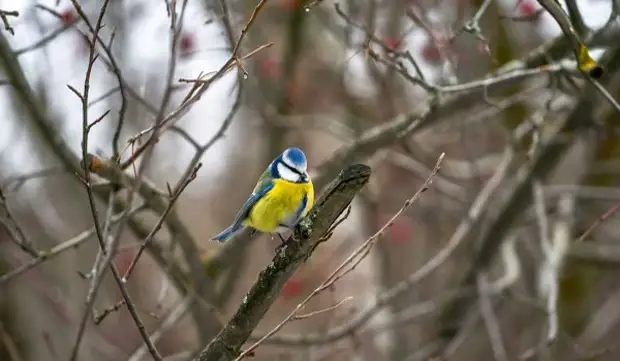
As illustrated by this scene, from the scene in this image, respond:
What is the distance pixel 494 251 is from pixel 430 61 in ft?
3.14

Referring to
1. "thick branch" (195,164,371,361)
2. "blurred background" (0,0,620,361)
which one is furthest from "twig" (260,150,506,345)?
"thick branch" (195,164,371,361)

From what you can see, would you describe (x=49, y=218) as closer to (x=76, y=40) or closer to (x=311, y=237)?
(x=76, y=40)

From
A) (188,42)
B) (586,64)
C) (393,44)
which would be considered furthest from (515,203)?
(188,42)

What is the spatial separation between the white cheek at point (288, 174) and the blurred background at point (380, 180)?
591 mm

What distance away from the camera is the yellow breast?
135 centimetres

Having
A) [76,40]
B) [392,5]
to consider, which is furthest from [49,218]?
[392,5]

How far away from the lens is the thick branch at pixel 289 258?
3.99 feet

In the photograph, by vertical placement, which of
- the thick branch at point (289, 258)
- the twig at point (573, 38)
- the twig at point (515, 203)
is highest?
the twig at point (515, 203)

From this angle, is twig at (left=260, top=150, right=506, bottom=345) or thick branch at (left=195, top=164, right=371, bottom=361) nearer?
thick branch at (left=195, top=164, right=371, bottom=361)

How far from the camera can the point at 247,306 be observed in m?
1.39

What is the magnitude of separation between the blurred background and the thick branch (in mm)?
628

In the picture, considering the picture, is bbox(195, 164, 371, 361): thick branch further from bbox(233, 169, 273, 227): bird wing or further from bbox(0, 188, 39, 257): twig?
bbox(0, 188, 39, 257): twig

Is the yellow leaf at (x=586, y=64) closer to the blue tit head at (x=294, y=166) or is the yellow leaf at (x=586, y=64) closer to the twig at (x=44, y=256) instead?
the blue tit head at (x=294, y=166)

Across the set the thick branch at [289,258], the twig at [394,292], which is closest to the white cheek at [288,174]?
the thick branch at [289,258]
